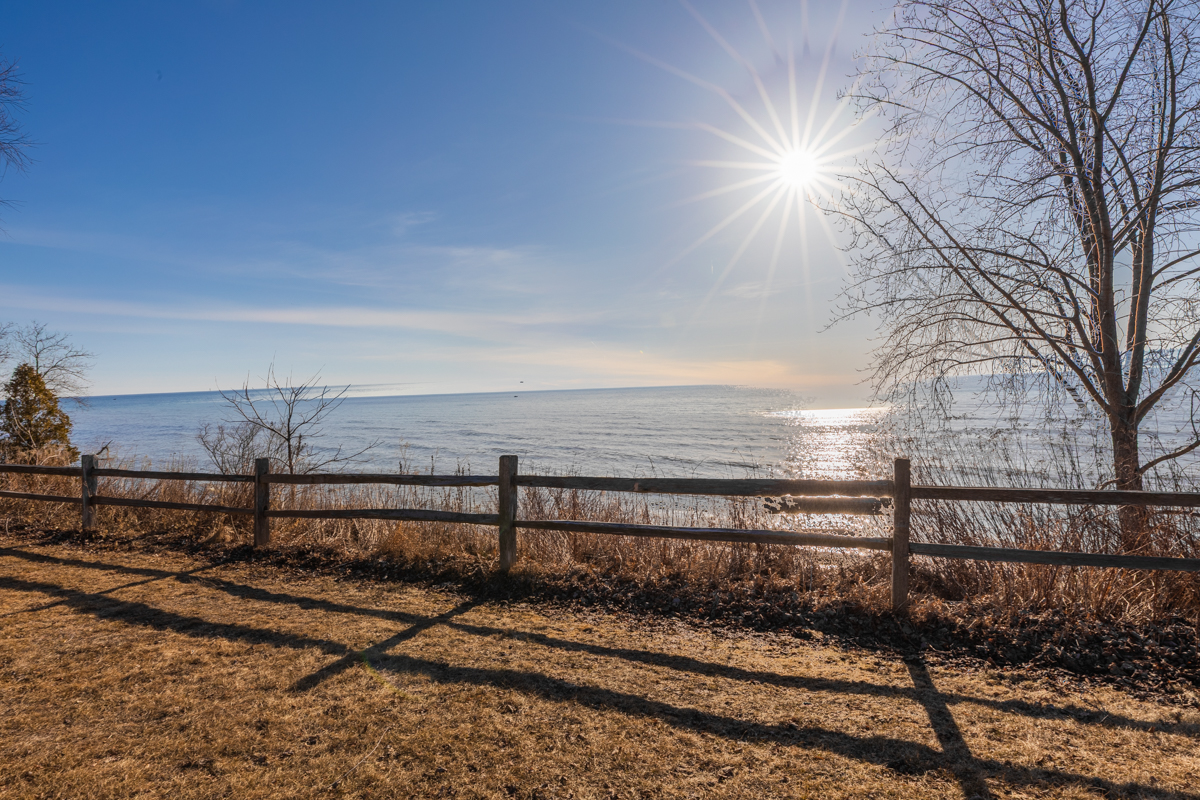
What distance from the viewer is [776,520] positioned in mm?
11344

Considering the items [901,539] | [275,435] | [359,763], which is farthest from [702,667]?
[275,435]

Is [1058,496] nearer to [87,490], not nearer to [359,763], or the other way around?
[359,763]

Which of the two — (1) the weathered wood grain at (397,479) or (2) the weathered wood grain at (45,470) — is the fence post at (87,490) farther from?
(1) the weathered wood grain at (397,479)

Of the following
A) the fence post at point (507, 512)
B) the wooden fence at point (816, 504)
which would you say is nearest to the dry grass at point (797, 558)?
the fence post at point (507, 512)

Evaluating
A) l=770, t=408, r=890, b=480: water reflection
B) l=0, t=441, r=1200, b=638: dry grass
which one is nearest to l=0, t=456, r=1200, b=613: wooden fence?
l=0, t=441, r=1200, b=638: dry grass

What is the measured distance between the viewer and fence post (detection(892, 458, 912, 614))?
5.25 metres

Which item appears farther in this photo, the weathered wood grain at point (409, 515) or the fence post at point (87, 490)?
the fence post at point (87, 490)

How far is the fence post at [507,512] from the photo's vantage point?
6406 millimetres

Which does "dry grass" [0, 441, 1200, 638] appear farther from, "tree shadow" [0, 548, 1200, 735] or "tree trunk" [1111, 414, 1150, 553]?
"tree shadow" [0, 548, 1200, 735]

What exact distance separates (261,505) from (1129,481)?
11041mm

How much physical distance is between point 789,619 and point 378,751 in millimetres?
3939

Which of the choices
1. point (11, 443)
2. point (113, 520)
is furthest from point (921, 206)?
point (11, 443)

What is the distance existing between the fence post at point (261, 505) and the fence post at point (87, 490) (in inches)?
127

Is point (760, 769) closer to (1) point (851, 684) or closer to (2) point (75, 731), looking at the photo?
(1) point (851, 684)
